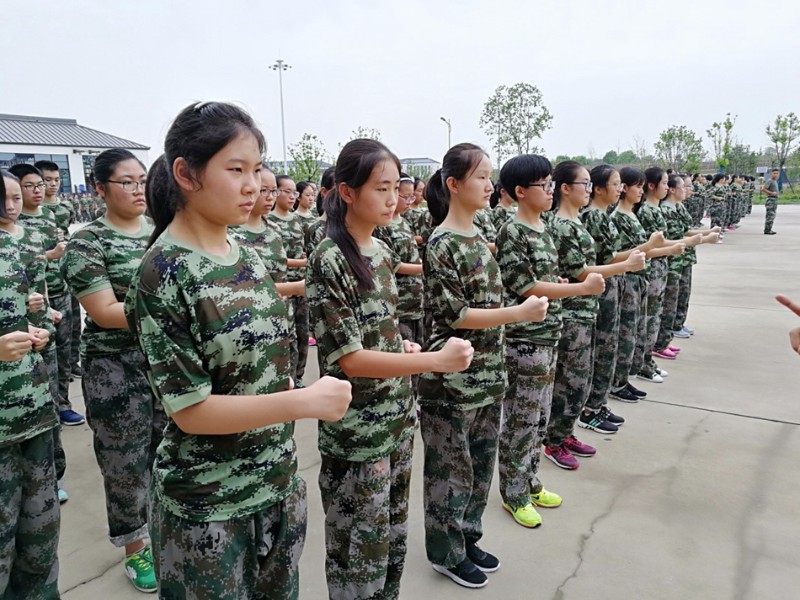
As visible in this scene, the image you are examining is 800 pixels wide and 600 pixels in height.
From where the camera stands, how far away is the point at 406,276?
418cm

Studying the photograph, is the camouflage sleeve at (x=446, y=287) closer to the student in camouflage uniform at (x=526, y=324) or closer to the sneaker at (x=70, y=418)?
the student in camouflage uniform at (x=526, y=324)

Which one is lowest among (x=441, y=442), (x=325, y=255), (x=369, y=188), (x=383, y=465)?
(x=441, y=442)

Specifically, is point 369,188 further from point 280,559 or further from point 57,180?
point 57,180

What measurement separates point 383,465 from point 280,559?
18.4 inches

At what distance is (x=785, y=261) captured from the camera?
10547mm

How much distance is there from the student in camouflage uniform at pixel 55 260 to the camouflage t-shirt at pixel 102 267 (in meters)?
2.07

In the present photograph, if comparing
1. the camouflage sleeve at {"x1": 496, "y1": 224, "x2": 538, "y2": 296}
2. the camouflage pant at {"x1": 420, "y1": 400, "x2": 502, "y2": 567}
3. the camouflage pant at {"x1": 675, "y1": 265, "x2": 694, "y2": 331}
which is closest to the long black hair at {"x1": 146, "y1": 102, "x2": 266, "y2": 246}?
the camouflage pant at {"x1": 420, "y1": 400, "x2": 502, "y2": 567}

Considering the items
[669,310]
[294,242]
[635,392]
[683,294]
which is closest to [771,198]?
[683,294]

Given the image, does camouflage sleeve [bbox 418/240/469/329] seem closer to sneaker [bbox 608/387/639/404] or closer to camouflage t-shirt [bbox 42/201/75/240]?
sneaker [bbox 608/387/639/404]

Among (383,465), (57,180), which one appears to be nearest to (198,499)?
(383,465)

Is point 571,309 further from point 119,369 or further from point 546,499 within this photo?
point 119,369

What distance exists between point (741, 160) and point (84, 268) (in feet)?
126

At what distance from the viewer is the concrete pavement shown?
7.29ft

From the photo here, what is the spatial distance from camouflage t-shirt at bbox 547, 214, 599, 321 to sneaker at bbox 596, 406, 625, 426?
3.35 ft
